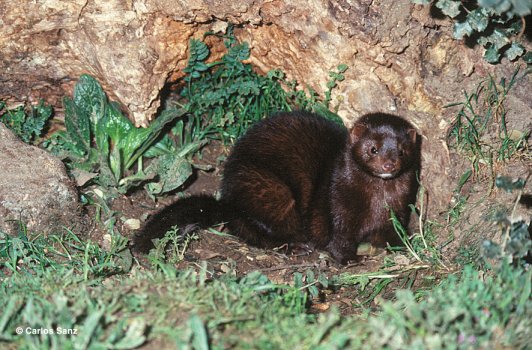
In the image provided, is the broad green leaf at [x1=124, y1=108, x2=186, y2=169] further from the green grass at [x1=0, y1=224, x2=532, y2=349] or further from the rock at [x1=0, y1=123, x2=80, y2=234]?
the green grass at [x1=0, y1=224, x2=532, y2=349]

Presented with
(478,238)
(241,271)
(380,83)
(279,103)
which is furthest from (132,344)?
(279,103)

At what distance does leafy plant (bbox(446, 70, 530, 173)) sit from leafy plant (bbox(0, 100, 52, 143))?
3147 mm

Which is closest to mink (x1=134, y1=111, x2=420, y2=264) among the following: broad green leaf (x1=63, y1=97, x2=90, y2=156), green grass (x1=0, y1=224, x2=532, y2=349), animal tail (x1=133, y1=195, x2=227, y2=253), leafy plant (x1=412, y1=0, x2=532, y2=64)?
animal tail (x1=133, y1=195, x2=227, y2=253)

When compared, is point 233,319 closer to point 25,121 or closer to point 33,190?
point 33,190

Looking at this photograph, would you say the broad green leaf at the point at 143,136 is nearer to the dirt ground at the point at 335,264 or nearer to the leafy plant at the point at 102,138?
the leafy plant at the point at 102,138

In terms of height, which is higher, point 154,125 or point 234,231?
point 154,125

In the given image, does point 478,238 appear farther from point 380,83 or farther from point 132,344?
point 132,344

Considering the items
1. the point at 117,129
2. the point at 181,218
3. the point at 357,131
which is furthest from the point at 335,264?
the point at 117,129

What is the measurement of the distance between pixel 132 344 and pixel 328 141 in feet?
8.90

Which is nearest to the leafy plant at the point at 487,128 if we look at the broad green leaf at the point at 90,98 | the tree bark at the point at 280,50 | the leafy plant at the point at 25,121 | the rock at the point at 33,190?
the tree bark at the point at 280,50

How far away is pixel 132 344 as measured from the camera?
2613 millimetres

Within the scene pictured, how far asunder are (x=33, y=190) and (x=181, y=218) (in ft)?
3.33

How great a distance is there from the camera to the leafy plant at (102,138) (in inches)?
199

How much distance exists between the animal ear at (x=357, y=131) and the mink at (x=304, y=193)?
2 cm
